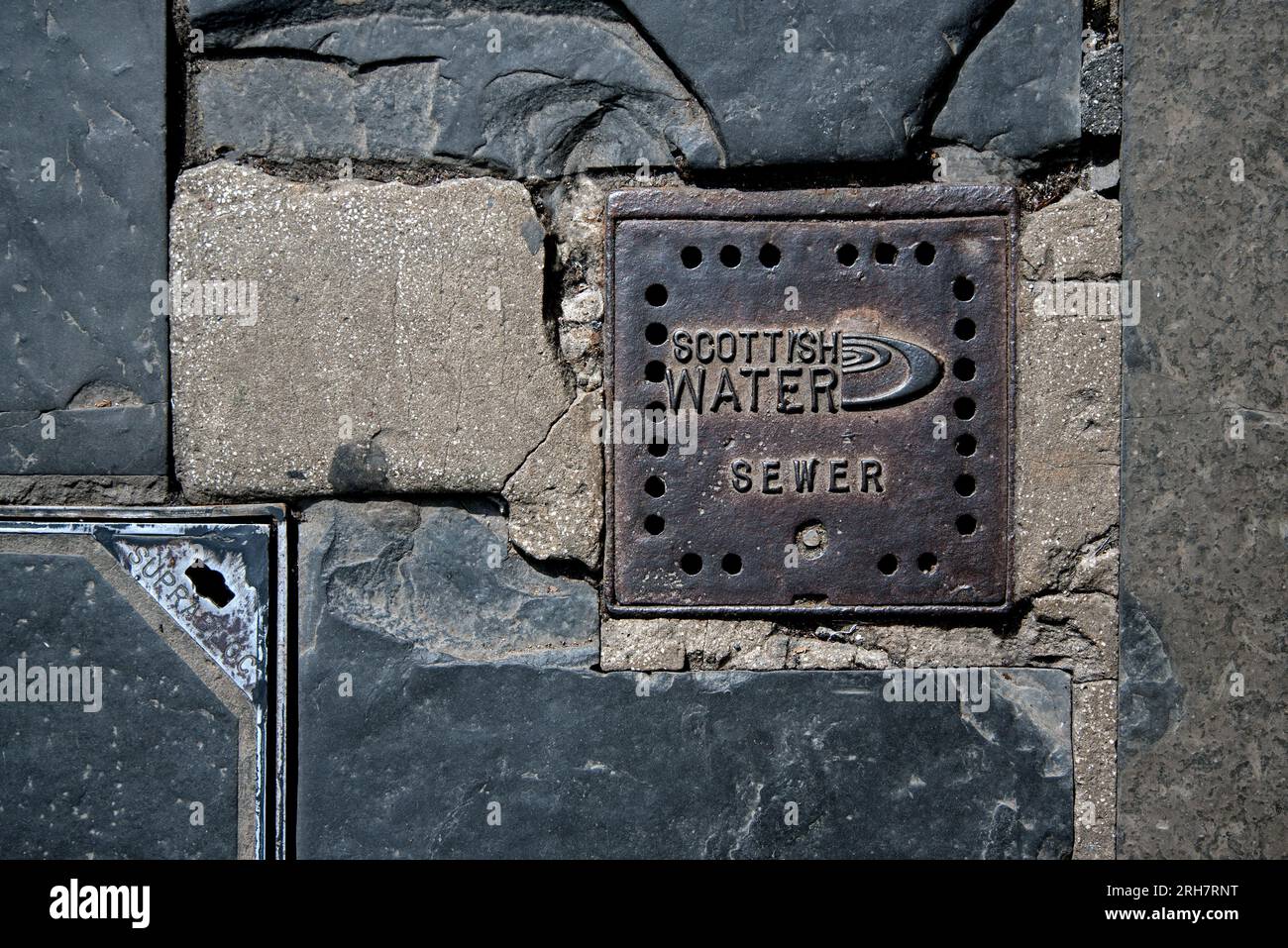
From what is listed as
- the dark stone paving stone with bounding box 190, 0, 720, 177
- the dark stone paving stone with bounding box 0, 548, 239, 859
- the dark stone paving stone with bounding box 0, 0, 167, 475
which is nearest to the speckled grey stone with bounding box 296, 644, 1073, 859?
the dark stone paving stone with bounding box 0, 548, 239, 859

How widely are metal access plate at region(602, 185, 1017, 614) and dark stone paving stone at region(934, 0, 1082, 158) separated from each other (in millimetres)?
127

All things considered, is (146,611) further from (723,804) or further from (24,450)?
(723,804)

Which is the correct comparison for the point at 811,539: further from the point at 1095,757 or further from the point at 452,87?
the point at 452,87

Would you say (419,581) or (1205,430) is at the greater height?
(1205,430)

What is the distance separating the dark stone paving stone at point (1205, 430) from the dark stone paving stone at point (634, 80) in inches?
Answer: 7.8

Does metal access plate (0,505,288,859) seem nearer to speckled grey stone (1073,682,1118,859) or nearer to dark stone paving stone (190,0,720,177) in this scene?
dark stone paving stone (190,0,720,177)

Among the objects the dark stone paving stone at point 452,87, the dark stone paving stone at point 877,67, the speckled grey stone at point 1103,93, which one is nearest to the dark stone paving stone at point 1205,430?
the speckled grey stone at point 1103,93

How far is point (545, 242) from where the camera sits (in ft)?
4.93

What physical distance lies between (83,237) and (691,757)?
141 cm

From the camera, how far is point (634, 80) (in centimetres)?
148

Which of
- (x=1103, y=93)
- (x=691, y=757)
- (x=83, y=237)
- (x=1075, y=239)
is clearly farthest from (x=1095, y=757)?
(x=83, y=237)

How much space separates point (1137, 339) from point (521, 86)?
1.16 meters

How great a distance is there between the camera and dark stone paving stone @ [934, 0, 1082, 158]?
1.46 m
